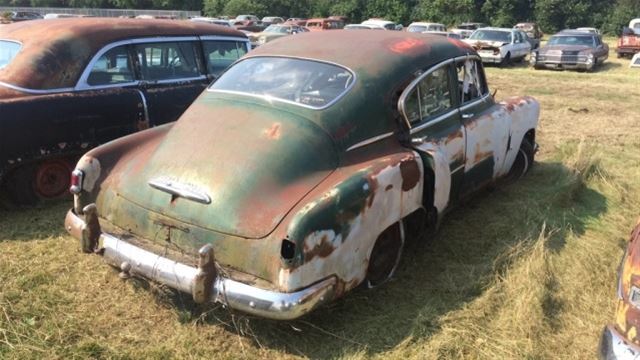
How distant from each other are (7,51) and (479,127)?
4513mm

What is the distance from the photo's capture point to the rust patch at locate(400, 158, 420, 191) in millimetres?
3697

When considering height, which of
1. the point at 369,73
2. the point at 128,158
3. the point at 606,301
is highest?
the point at 369,73

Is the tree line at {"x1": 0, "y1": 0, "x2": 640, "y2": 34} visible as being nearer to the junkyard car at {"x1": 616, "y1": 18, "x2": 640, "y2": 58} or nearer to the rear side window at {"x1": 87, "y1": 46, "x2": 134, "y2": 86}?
the junkyard car at {"x1": 616, "y1": 18, "x2": 640, "y2": 58}

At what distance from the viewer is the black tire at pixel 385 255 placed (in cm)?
377

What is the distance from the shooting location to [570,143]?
7.89 m

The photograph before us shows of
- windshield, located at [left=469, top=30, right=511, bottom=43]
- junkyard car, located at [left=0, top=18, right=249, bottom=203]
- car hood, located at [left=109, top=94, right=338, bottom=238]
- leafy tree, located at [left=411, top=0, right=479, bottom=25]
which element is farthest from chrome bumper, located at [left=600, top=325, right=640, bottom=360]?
leafy tree, located at [left=411, top=0, right=479, bottom=25]

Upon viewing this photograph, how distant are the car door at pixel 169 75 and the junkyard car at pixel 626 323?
15.0 ft

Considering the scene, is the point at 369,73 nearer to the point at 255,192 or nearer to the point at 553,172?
the point at 255,192

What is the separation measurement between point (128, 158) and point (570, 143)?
615 cm

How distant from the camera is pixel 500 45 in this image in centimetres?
2052

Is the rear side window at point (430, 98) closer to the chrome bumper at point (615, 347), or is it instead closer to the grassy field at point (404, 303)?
the grassy field at point (404, 303)

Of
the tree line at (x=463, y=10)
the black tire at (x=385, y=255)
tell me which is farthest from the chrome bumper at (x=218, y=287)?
the tree line at (x=463, y=10)

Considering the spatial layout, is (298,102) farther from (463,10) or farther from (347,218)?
(463,10)

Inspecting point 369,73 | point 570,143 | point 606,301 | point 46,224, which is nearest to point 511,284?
point 606,301
